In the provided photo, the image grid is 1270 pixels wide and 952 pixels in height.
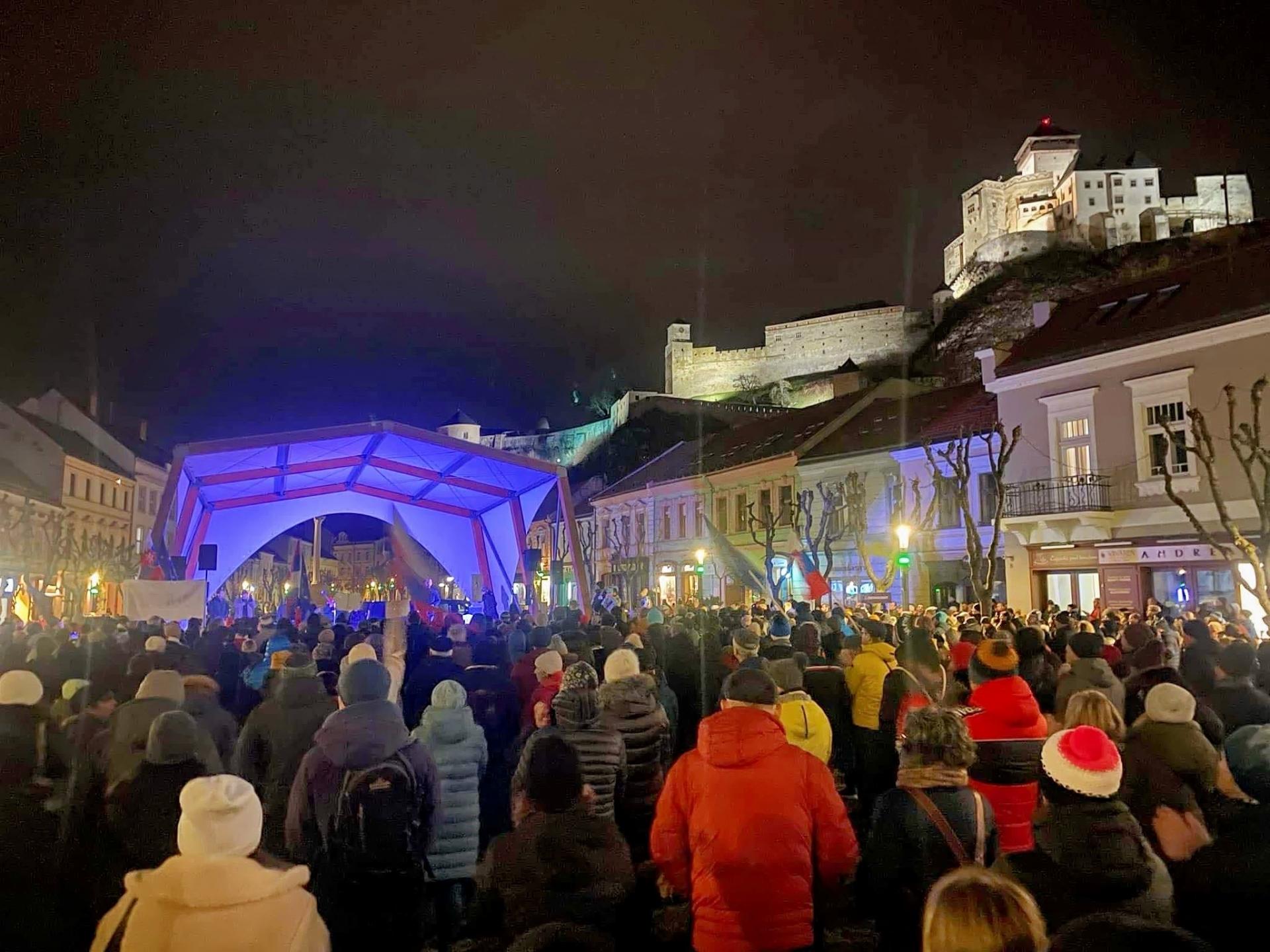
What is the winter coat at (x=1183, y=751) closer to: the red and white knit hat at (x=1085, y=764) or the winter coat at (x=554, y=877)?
the red and white knit hat at (x=1085, y=764)

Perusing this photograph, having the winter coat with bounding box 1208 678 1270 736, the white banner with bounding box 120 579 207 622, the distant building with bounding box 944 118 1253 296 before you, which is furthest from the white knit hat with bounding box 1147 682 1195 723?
the distant building with bounding box 944 118 1253 296

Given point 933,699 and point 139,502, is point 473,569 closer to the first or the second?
point 933,699

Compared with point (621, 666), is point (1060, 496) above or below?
above

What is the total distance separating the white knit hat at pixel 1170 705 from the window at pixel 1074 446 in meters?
20.2

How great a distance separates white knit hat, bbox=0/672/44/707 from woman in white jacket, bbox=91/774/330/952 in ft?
10.5

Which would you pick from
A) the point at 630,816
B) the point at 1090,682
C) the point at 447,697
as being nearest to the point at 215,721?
the point at 447,697

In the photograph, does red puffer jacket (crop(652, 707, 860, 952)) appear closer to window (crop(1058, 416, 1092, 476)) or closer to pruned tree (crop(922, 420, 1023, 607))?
pruned tree (crop(922, 420, 1023, 607))

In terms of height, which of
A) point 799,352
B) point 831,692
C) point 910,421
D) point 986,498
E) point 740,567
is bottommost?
point 831,692

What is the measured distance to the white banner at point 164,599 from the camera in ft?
64.7

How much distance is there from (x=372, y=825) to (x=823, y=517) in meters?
28.5

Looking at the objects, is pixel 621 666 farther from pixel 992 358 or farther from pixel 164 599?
pixel 992 358

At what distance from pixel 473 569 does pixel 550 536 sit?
28.7 m

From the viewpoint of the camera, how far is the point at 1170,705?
4.68 m

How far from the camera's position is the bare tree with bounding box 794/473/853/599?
31797mm
